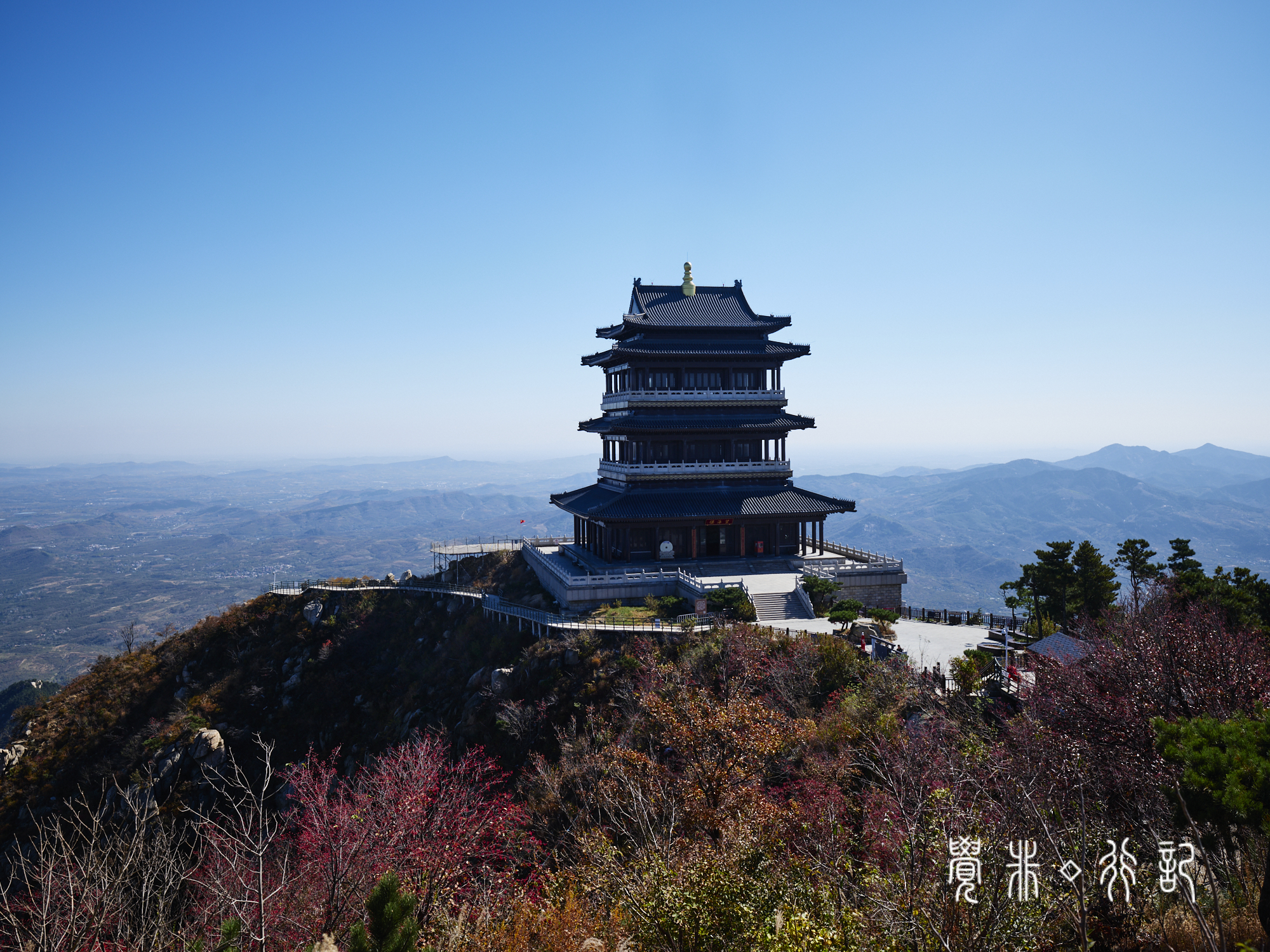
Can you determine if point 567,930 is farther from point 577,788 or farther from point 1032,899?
point 577,788

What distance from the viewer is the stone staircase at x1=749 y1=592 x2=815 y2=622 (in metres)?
34.9

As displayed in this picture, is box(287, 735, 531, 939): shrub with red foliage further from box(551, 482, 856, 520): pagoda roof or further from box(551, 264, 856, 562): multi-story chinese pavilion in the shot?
box(551, 264, 856, 562): multi-story chinese pavilion

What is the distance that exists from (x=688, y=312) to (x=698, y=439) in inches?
346

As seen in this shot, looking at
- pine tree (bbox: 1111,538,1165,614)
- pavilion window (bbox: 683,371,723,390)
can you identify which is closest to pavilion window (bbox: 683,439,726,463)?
pavilion window (bbox: 683,371,723,390)

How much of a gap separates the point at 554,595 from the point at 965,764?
29.2m

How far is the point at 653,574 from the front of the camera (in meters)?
39.6

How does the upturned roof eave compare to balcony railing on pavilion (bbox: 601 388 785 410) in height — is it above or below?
below

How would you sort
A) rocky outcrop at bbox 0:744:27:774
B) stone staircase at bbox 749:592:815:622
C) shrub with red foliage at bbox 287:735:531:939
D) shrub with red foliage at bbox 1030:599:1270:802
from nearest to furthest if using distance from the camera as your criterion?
shrub with red foliage at bbox 1030:599:1270:802, shrub with red foliage at bbox 287:735:531:939, stone staircase at bbox 749:592:815:622, rocky outcrop at bbox 0:744:27:774

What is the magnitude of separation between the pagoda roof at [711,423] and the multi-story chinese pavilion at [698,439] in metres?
0.08

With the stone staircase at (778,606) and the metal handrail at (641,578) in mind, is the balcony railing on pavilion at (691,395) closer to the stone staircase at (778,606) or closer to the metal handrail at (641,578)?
the metal handrail at (641,578)

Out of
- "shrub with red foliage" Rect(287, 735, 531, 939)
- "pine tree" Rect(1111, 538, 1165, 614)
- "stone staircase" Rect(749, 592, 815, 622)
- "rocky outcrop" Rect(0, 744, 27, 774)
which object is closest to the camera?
"shrub with red foliage" Rect(287, 735, 531, 939)

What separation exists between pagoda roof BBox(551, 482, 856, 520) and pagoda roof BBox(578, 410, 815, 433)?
385cm

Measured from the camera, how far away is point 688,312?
157 feet

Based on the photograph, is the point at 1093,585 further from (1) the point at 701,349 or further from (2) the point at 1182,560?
(1) the point at 701,349
